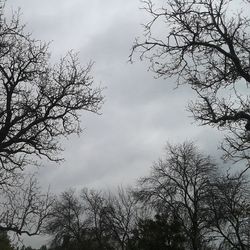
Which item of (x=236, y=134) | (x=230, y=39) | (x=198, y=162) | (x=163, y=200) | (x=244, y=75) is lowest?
(x=236, y=134)

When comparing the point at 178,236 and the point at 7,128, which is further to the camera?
the point at 178,236

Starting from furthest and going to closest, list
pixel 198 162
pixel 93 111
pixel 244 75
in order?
pixel 198 162 → pixel 93 111 → pixel 244 75

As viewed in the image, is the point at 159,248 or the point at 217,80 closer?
the point at 217,80

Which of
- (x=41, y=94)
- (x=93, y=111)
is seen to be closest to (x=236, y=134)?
(x=93, y=111)

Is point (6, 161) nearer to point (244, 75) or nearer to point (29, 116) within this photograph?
point (29, 116)

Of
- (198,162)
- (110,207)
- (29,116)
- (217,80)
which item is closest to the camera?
(217,80)

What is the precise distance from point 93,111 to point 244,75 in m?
6.06

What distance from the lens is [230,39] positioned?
10.3 meters

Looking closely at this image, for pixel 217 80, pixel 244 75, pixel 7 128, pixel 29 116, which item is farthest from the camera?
pixel 29 116

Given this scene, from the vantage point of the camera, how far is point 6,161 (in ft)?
45.1

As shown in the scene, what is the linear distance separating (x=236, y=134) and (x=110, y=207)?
133 ft

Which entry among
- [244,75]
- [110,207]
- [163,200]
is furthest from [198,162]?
[244,75]

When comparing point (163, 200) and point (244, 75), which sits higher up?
point (163, 200)

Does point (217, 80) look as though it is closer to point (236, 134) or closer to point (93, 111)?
point (236, 134)
